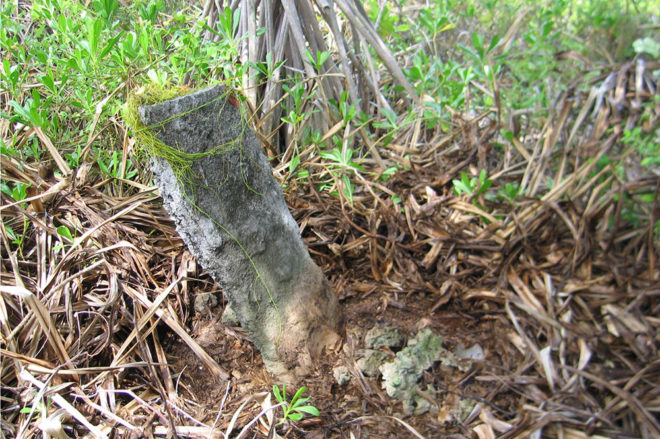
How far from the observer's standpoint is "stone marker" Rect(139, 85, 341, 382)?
4.71 feet

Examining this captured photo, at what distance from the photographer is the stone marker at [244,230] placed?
4.71 ft

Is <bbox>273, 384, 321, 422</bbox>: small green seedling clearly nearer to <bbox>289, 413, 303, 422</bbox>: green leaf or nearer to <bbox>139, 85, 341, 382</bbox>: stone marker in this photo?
<bbox>289, 413, 303, 422</bbox>: green leaf

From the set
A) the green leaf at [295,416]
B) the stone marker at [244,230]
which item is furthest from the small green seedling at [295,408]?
the stone marker at [244,230]

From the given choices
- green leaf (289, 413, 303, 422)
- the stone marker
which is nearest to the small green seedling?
green leaf (289, 413, 303, 422)

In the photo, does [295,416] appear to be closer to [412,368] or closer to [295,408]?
[295,408]

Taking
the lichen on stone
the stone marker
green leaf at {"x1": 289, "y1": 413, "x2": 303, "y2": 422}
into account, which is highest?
the stone marker

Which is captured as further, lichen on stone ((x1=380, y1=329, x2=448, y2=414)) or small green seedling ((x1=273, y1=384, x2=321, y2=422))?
lichen on stone ((x1=380, y1=329, x2=448, y2=414))

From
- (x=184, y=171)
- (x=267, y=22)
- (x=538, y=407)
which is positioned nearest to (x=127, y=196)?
(x=184, y=171)

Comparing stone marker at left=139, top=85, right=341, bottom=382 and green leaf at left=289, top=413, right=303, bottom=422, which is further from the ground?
stone marker at left=139, top=85, right=341, bottom=382

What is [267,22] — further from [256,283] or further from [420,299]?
[420,299]

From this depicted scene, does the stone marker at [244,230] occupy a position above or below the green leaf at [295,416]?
above

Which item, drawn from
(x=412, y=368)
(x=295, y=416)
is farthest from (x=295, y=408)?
(x=412, y=368)

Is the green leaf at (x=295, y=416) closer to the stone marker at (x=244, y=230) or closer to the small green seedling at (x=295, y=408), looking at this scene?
the small green seedling at (x=295, y=408)

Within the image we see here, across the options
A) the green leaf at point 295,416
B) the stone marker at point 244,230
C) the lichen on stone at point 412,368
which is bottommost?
the lichen on stone at point 412,368
